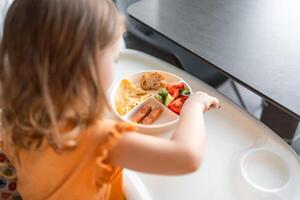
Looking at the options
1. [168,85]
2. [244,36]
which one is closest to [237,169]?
[168,85]

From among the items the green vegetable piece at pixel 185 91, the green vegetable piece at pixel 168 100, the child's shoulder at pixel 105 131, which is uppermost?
the child's shoulder at pixel 105 131

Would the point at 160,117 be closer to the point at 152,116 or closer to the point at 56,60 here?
the point at 152,116

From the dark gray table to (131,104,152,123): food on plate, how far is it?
0.72 feet

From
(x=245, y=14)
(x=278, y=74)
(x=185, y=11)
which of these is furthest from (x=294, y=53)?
(x=185, y=11)

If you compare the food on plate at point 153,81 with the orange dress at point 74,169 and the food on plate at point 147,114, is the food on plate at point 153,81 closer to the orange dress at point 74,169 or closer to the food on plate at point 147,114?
the food on plate at point 147,114

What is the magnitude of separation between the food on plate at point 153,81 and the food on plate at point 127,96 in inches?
0.7

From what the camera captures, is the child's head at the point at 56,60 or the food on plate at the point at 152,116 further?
the food on plate at the point at 152,116

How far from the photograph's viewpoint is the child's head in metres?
0.59

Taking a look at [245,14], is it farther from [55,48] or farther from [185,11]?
[55,48]

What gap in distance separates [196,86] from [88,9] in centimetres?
52

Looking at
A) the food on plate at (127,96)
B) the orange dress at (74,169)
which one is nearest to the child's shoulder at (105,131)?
the orange dress at (74,169)

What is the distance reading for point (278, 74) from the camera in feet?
3.23

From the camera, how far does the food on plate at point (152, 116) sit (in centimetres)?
94

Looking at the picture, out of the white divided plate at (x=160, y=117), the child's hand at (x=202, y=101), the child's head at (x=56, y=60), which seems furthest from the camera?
the white divided plate at (x=160, y=117)
